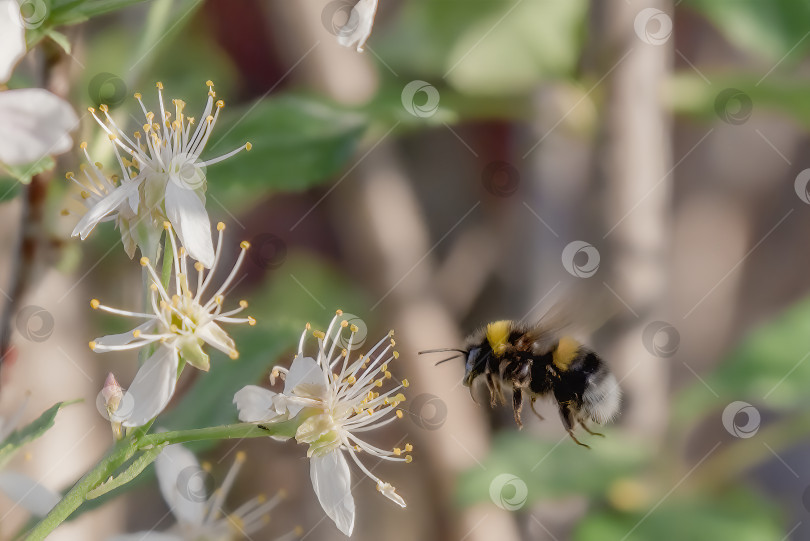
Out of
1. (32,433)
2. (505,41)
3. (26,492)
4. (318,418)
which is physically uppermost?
(505,41)

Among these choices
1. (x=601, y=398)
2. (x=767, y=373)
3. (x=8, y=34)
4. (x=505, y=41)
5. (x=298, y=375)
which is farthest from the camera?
(x=767, y=373)

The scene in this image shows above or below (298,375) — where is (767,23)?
above

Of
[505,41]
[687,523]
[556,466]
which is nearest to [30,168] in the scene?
[505,41]

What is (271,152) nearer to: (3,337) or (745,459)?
(3,337)

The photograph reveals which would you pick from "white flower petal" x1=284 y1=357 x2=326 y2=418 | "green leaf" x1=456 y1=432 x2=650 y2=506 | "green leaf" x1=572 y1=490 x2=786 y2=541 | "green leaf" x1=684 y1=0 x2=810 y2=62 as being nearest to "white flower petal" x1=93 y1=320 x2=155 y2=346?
"white flower petal" x1=284 y1=357 x2=326 y2=418

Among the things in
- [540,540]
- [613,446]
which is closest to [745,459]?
[613,446]

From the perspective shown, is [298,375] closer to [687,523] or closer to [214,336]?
[214,336]
